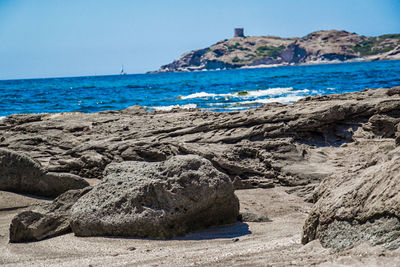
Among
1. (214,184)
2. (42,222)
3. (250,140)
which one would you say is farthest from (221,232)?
(250,140)

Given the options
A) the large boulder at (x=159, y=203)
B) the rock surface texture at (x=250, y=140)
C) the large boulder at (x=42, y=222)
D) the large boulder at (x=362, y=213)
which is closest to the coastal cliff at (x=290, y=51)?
the rock surface texture at (x=250, y=140)

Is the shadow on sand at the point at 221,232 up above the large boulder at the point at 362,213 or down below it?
below

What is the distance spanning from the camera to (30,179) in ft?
21.4

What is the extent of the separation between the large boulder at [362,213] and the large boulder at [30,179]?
13.7 ft

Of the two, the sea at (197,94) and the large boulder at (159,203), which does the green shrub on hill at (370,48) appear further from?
the large boulder at (159,203)

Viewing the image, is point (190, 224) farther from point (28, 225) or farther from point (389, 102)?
point (389, 102)

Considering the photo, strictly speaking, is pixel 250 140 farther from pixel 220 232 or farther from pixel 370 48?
pixel 370 48

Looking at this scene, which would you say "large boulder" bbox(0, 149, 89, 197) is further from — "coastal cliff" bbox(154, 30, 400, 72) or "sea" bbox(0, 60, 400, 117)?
"coastal cliff" bbox(154, 30, 400, 72)

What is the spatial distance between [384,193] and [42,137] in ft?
24.7

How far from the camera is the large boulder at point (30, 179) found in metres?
6.49

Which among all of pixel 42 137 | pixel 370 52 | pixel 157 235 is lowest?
pixel 157 235

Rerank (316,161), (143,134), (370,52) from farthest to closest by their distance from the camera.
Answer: (370,52), (143,134), (316,161)

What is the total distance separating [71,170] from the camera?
25.4ft

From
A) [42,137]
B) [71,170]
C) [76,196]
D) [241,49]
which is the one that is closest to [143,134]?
[71,170]
